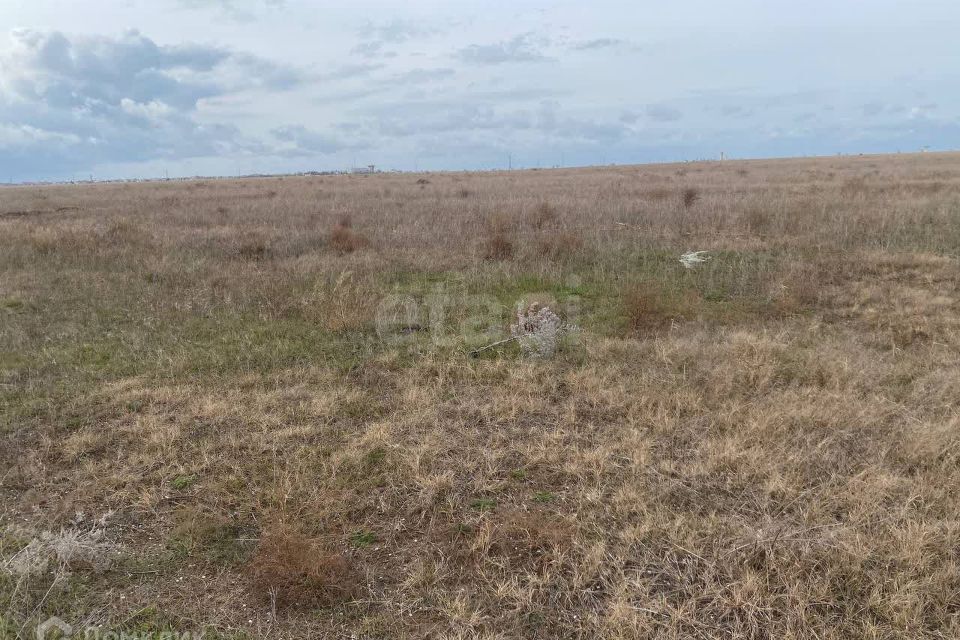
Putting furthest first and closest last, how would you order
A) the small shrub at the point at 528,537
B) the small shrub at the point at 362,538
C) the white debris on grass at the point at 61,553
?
1. the small shrub at the point at 362,538
2. the small shrub at the point at 528,537
3. the white debris on grass at the point at 61,553

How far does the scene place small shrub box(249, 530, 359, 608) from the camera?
9.02 ft

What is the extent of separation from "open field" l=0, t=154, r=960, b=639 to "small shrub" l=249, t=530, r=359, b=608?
0.01 m

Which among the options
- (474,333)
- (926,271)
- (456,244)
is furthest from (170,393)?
(926,271)

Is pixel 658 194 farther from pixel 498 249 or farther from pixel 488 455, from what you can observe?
pixel 488 455

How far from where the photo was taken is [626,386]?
5.00 metres

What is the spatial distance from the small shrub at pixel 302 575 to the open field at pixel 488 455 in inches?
0.5

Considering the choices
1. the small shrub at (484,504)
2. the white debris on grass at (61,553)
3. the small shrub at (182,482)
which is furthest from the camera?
the small shrub at (182,482)

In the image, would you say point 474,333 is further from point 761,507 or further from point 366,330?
point 761,507

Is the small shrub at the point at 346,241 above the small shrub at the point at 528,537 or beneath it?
above

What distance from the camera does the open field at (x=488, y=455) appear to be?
8.84 feet

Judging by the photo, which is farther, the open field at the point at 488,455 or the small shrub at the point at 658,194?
the small shrub at the point at 658,194

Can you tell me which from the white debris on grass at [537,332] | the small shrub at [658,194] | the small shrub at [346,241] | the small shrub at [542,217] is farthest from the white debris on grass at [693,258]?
the small shrub at [658,194]

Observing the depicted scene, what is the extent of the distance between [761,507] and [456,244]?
359 inches

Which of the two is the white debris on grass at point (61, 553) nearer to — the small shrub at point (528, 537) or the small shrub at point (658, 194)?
the small shrub at point (528, 537)
